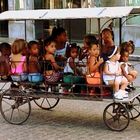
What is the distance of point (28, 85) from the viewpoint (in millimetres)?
7871

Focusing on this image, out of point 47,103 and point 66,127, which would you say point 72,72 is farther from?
point 47,103

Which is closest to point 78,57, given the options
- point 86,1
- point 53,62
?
point 53,62

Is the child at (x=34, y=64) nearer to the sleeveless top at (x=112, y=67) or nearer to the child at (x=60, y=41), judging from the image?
the child at (x=60, y=41)

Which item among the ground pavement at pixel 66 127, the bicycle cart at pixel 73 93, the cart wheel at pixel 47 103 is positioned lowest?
the ground pavement at pixel 66 127

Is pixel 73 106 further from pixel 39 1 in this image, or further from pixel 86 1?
pixel 39 1

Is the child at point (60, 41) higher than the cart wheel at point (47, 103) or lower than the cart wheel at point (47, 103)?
higher

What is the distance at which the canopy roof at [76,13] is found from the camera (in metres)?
6.84

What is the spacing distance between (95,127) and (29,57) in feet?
5.14

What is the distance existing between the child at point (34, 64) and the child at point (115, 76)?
1166 millimetres

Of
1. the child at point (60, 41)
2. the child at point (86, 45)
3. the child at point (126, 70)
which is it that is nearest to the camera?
the child at point (126, 70)

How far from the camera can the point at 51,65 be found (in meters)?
7.70

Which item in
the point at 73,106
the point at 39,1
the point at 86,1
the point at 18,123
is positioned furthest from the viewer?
the point at 39,1

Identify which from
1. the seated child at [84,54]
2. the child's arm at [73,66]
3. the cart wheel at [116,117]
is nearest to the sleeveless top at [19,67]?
the child's arm at [73,66]

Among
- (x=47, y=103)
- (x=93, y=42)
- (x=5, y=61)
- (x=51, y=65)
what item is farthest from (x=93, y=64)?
(x=47, y=103)
